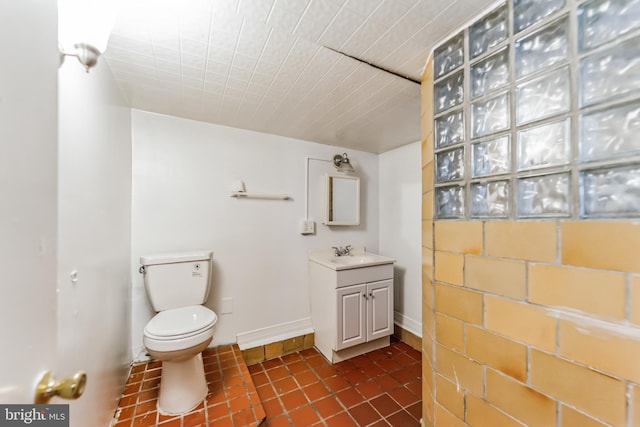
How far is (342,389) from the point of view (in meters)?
1.71

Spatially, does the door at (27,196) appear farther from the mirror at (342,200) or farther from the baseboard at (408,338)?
the baseboard at (408,338)

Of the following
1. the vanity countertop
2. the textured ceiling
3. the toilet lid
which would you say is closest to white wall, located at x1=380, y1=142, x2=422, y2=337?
the vanity countertop

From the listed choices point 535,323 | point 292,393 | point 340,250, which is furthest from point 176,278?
point 535,323

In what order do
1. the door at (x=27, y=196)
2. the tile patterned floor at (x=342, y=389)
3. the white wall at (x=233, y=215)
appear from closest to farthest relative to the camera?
the door at (x=27, y=196), the tile patterned floor at (x=342, y=389), the white wall at (x=233, y=215)

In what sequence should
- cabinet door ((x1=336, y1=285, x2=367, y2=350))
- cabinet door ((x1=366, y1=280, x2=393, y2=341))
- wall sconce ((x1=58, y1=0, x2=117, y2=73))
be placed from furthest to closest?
cabinet door ((x1=366, y1=280, x2=393, y2=341)), cabinet door ((x1=336, y1=285, x2=367, y2=350)), wall sconce ((x1=58, y1=0, x2=117, y2=73))

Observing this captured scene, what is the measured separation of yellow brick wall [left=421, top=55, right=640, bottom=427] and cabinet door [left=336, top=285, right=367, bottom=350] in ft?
3.08

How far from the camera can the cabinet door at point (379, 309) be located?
2.11 metres

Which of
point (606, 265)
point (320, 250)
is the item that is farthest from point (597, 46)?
point (320, 250)

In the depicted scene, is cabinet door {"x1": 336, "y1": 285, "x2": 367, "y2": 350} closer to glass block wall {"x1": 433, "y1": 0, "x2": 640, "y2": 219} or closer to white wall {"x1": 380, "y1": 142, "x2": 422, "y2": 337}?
white wall {"x1": 380, "y1": 142, "x2": 422, "y2": 337}

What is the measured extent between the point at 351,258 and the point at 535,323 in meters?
1.79

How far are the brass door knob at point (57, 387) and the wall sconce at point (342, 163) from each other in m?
2.28

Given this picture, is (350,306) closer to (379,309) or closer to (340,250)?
(379,309)

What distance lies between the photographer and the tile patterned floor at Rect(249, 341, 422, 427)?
1463 mm

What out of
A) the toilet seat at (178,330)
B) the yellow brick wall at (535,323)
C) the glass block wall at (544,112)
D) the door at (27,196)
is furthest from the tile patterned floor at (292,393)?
the glass block wall at (544,112)
